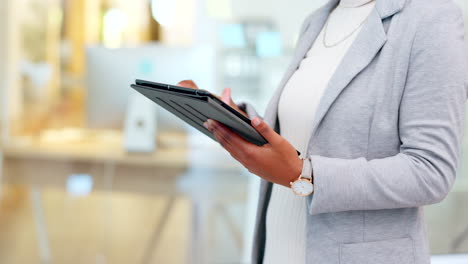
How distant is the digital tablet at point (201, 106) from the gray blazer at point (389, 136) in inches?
5.1

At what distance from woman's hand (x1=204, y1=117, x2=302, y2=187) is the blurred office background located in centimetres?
135

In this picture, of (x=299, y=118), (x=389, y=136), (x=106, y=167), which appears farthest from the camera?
(x=106, y=167)

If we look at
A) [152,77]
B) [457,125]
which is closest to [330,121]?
[457,125]

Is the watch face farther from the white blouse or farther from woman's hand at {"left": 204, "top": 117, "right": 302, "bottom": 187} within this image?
the white blouse

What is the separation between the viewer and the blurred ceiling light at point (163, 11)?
2.48 metres

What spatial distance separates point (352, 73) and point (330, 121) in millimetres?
87

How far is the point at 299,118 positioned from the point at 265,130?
0.75ft

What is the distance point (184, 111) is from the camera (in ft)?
2.94

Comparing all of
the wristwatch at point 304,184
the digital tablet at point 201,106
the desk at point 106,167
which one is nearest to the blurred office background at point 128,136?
the desk at point 106,167

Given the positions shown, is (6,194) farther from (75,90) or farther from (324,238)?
(324,238)

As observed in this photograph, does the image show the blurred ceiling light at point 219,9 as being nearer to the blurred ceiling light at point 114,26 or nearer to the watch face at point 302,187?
the blurred ceiling light at point 114,26

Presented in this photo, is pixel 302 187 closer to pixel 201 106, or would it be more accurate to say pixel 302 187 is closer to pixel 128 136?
pixel 201 106

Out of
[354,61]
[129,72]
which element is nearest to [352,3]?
[354,61]

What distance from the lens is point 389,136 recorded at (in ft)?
2.86
